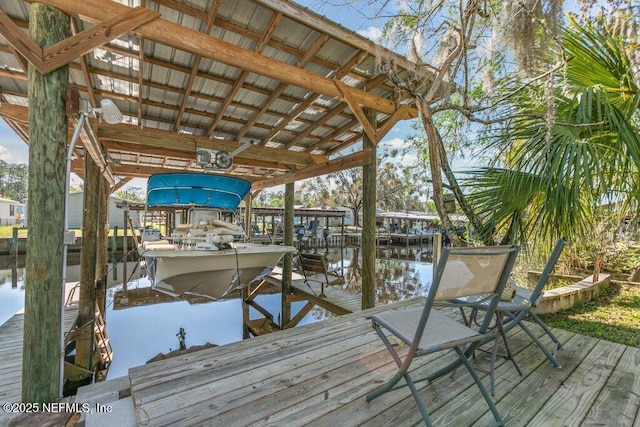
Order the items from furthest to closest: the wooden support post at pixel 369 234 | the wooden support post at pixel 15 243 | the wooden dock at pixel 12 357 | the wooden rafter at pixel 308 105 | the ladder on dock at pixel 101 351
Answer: the wooden support post at pixel 15 243
the ladder on dock at pixel 101 351
the wooden support post at pixel 369 234
the wooden rafter at pixel 308 105
the wooden dock at pixel 12 357

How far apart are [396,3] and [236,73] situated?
7.34 feet

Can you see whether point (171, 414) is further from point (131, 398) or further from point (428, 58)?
point (428, 58)

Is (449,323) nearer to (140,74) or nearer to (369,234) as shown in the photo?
(369,234)

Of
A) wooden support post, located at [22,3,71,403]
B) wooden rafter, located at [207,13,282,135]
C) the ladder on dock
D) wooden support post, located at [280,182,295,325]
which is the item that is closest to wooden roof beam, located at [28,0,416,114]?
wooden rafter, located at [207,13,282,135]

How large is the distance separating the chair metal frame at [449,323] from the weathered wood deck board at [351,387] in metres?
0.20

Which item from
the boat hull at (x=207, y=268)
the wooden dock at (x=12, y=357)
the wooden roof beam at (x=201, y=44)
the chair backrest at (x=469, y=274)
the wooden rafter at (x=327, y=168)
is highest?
the wooden roof beam at (x=201, y=44)

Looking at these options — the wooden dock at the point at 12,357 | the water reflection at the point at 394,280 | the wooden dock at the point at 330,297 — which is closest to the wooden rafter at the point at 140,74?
the wooden dock at the point at 12,357

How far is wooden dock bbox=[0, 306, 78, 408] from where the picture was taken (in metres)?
2.76

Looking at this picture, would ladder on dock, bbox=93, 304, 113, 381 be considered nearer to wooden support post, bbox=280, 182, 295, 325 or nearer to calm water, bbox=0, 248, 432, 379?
calm water, bbox=0, 248, 432, 379

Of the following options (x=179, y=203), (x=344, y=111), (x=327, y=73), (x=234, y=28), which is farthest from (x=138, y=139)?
(x=344, y=111)

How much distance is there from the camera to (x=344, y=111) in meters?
5.06

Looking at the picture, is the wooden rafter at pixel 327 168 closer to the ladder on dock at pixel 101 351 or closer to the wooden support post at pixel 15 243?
the ladder on dock at pixel 101 351

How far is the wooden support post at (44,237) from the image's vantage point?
1859 millimetres

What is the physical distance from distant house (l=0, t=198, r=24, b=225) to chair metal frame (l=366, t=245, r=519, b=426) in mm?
44285
